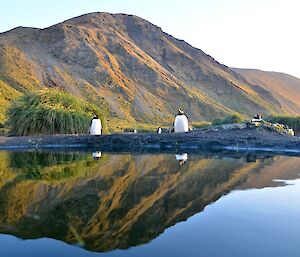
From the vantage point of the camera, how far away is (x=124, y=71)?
6381 centimetres

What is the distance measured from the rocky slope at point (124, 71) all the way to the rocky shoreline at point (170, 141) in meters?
21.8

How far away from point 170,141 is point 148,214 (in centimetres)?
1073

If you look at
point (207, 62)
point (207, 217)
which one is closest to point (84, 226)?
point (207, 217)

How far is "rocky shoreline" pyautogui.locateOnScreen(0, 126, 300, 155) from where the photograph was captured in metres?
13.9

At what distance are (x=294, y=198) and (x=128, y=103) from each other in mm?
50719

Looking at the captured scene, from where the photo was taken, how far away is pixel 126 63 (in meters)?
65.1

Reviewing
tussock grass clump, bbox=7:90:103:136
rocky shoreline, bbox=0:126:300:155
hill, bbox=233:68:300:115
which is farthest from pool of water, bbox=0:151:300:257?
hill, bbox=233:68:300:115

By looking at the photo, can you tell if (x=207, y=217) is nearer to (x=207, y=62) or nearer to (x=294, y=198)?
(x=294, y=198)

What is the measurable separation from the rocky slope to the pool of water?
103 feet

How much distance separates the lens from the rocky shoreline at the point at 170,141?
546 inches

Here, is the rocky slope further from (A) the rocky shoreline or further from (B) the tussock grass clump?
(A) the rocky shoreline

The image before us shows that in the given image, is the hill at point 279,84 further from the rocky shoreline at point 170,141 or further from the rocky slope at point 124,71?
the rocky shoreline at point 170,141

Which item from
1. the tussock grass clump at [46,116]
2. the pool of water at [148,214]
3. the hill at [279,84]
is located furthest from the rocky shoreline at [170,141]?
the hill at [279,84]

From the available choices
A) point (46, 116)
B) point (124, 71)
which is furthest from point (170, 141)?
point (124, 71)
